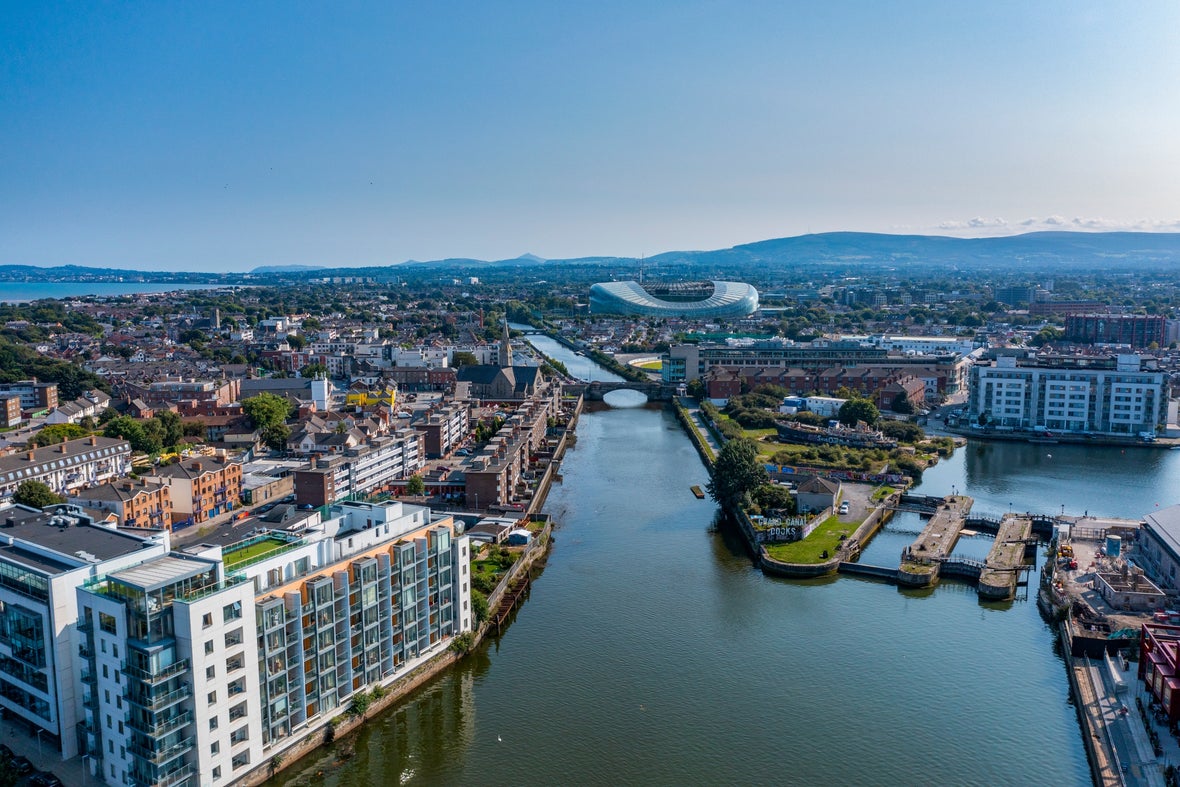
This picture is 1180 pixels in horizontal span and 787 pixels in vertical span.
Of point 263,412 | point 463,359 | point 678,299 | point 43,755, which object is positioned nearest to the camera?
point 43,755

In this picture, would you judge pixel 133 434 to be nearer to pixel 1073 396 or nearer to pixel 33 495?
pixel 33 495

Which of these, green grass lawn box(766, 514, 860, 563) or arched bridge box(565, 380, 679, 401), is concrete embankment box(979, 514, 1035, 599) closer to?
green grass lawn box(766, 514, 860, 563)

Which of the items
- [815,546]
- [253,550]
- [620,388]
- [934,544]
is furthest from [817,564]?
[620,388]

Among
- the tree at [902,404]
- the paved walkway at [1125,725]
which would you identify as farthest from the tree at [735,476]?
the tree at [902,404]

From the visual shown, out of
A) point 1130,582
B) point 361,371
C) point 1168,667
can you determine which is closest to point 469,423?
point 361,371

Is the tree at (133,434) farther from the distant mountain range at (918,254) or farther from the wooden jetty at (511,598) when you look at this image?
the distant mountain range at (918,254)
